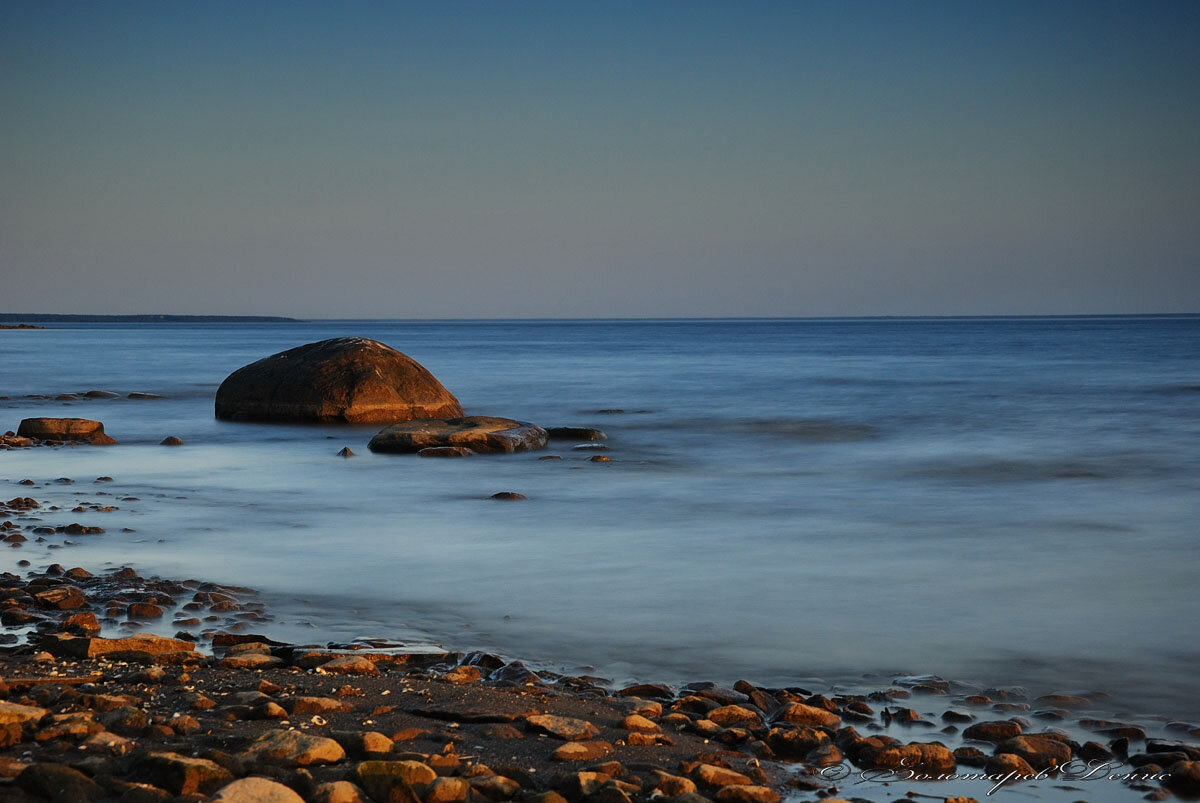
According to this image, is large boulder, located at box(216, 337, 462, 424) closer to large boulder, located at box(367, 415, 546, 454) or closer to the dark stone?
large boulder, located at box(367, 415, 546, 454)

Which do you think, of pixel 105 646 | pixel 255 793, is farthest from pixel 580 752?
pixel 105 646

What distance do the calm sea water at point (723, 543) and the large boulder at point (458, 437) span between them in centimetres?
44

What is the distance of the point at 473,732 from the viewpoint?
3605mm

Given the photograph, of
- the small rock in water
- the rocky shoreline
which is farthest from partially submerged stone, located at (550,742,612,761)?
the small rock in water

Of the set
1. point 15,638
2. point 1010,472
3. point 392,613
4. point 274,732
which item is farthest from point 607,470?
point 274,732

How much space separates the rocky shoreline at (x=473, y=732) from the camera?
3.04 meters

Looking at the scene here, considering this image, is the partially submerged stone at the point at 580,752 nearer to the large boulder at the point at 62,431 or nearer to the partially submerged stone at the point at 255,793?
the partially submerged stone at the point at 255,793

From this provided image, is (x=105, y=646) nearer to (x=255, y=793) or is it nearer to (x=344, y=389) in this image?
(x=255, y=793)

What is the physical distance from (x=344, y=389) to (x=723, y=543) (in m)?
7.87

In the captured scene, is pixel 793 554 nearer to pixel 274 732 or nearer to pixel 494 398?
pixel 274 732

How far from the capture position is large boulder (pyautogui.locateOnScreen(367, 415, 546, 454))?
37.6 feet

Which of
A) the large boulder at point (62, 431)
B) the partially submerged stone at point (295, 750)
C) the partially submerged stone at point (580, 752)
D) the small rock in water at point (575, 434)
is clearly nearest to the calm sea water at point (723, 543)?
the small rock in water at point (575, 434)

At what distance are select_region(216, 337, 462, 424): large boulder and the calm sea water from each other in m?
0.49

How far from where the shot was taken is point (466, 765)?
3.26 m
